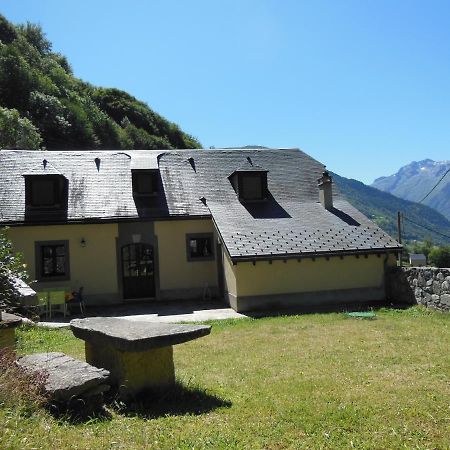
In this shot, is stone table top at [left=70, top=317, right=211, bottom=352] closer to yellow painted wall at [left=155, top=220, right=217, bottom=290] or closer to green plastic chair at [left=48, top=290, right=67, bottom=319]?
green plastic chair at [left=48, top=290, right=67, bottom=319]

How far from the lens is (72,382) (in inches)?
202

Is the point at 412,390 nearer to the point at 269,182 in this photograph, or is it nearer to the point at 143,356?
the point at 143,356

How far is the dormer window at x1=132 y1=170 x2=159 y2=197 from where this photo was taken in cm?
1858

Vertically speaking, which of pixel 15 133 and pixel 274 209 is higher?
pixel 15 133

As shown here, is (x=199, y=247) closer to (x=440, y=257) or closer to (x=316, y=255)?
(x=316, y=255)

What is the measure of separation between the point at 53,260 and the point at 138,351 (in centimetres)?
1258

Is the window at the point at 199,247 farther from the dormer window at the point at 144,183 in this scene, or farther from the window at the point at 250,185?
the dormer window at the point at 144,183

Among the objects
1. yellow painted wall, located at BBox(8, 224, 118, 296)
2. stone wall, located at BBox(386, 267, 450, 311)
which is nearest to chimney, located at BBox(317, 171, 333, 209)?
stone wall, located at BBox(386, 267, 450, 311)

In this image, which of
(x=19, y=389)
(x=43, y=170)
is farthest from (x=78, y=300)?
(x=19, y=389)

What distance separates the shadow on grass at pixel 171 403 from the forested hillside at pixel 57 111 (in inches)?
1101

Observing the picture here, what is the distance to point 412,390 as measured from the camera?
625 cm

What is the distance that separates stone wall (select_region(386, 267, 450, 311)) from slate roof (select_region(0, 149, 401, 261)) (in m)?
1.18

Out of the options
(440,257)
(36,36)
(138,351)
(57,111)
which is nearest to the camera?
(138,351)

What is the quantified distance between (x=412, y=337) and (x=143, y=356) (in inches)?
264
